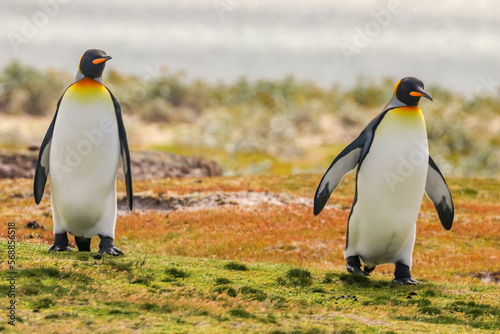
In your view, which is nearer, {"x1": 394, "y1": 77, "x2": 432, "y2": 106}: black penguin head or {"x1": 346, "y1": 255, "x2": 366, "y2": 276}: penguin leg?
{"x1": 394, "y1": 77, "x2": 432, "y2": 106}: black penguin head

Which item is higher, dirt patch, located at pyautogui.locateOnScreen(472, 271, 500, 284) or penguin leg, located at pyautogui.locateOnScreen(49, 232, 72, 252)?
penguin leg, located at pyautogui.locateOnScreen(49, 232, 72, 252)

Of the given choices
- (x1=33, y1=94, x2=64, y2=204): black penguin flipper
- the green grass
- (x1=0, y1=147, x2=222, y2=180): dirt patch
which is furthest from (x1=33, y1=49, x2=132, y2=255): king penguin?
(x1=0, y1=147, x2=222, y2=180): dirt patch

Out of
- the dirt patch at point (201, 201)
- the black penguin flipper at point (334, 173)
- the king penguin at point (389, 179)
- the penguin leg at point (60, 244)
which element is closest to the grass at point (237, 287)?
the penguin leg at point (60, 244)

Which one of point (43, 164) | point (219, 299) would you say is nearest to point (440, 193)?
point (219, 299)

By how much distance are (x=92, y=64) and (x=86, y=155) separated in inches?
57.2

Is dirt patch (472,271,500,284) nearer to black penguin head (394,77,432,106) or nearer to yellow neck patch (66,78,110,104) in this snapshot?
black penguin head (394,77,432,106)

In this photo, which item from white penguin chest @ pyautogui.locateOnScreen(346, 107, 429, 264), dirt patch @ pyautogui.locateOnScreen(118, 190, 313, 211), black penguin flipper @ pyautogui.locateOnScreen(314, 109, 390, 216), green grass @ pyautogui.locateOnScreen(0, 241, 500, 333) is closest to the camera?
green grass @ pyautogui.locateOnScreen(0, 241, 500, 333)

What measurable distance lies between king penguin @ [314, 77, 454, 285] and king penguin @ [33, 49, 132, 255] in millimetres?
3432

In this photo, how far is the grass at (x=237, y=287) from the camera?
307 inches

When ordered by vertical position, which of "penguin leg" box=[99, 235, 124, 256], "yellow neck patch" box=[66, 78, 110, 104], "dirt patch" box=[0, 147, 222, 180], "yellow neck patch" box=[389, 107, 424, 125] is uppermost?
"yellow neck patch" box=[389, 107, 424, 125]

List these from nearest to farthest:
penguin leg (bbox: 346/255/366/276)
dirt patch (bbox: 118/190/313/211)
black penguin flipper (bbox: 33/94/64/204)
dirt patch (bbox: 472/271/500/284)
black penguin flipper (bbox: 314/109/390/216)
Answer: black penguin flipper (bbox: 314/109/390/216)
penguin leg (bbox: 346/255/366/276)
black penguin flipper (bbox: 33/94/64/204)
dirt patch (bbox: 472/271/500/284)
dirt patch (bbox: 118/190/313/211)

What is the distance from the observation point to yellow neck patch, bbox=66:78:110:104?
11242 millimetres

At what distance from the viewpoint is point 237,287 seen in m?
9.81

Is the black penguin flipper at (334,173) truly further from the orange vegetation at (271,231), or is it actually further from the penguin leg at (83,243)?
the orange vegetation at (271,231)
